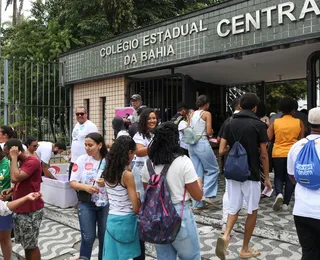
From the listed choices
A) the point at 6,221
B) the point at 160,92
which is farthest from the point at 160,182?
the point at 160,92

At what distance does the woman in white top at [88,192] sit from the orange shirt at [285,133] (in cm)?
255

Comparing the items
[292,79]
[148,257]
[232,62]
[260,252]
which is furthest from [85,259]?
[292,79]

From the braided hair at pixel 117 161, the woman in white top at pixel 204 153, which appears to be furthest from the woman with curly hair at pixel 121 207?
the woman in white top at pixel 204 153

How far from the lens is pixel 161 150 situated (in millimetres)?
2656

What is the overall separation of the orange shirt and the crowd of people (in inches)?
0.5

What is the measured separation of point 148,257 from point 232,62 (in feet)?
15.2

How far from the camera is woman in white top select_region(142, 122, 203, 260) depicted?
8.46 feet

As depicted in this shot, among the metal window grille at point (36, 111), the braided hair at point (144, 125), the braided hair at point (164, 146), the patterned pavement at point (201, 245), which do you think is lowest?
the patterned pavement at point (201, 245)

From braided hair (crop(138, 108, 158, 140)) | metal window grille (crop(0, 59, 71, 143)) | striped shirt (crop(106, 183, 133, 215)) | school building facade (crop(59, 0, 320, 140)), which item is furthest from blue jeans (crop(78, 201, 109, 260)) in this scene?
metal window grille (crop(0, 59, 71, 143))

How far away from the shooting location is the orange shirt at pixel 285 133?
4.75 m

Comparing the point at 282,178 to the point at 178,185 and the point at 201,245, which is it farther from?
the point at 178,185

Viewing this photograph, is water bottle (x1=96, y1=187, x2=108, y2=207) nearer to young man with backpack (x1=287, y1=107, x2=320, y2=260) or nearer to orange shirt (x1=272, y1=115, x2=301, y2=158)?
young man with backpack (x1=287, y1=107, x2=320, y2=260)

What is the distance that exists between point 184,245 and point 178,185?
44cm

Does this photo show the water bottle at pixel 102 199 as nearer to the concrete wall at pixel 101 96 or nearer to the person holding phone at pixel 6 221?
the person holding phone at pixel 6 221
